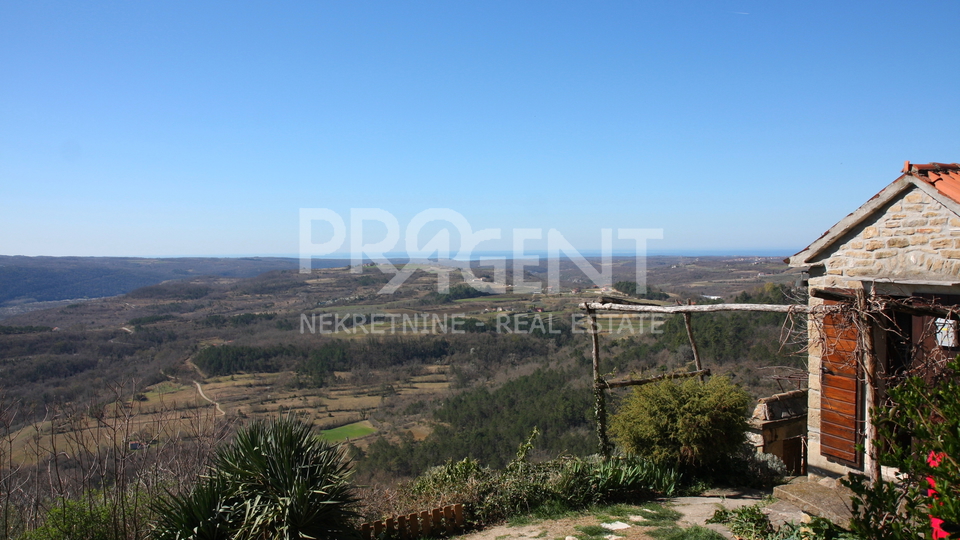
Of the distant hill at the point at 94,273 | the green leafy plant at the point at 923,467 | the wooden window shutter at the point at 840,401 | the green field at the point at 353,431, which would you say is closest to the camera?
the green leafy plant at the point at 923,467

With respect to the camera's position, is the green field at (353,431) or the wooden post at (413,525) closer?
the wooden post at (413,525)

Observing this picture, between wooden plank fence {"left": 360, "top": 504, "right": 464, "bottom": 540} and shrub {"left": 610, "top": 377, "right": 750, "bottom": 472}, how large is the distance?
2.73 metres

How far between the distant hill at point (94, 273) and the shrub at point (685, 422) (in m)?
67.1

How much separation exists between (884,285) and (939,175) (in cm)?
129

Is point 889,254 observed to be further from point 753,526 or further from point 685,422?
point 753,526

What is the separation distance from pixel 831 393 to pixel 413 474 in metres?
15.3

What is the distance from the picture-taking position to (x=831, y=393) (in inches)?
213

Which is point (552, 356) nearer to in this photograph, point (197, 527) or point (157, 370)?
point (157, 370)

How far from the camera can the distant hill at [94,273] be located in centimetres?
5731

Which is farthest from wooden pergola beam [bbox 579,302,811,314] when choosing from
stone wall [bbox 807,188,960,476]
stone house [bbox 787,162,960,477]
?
stone wall [bbox 807,188,960,476]

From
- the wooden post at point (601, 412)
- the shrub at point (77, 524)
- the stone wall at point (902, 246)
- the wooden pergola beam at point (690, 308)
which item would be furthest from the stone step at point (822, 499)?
the shrub at point (77, 524)

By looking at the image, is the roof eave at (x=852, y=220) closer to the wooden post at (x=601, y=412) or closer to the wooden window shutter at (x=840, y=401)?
the wooden window shutter at (x=840, y=401)

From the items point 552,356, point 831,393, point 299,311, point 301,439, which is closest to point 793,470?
point 831,393

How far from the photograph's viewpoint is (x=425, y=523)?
5.91 meters
